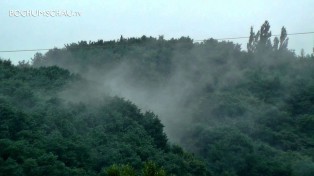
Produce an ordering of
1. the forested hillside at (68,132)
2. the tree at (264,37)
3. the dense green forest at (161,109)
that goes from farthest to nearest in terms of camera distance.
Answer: the tree at (264,37) → the dense green forest at (161,109) → the forested hillside at (68,132)

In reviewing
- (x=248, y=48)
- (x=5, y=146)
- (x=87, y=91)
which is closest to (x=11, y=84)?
(x=87, y=91)

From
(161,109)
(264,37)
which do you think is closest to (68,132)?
(161,109)

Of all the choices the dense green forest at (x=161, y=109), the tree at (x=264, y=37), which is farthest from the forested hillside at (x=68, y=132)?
the tree at (x=264, y=37)

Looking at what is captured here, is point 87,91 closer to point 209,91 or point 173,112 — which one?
point 173,112

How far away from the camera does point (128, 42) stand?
62.4m

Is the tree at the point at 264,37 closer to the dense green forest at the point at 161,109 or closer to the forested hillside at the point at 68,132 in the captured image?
the dense green forest at the point at 161,109

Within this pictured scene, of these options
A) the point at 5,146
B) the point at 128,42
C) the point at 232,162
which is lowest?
the point at 232,162

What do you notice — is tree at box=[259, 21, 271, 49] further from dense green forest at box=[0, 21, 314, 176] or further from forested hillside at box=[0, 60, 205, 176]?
forested hillside at box=[0, 60, 205, 176]

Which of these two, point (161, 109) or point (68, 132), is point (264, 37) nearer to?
point (161, 109)

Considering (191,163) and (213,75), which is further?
(213,75)

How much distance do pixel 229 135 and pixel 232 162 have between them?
286cm

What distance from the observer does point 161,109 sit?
51.8 metres

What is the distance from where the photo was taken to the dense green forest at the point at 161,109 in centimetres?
3025

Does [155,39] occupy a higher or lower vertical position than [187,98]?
higher
